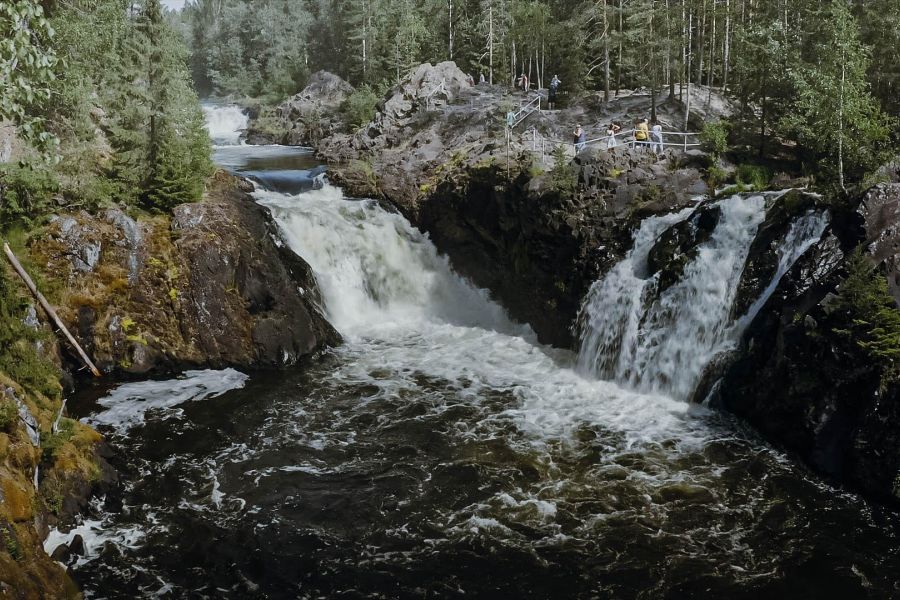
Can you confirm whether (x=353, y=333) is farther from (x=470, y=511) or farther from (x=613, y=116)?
(x=613, y=116)

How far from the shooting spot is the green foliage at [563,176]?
21562mm

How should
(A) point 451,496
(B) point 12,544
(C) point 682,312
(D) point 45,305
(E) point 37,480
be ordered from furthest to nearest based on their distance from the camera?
(C) point 682,312
(D) point 45,305
(A) point 451,496
(E) point 37,480
(B) point 12,544

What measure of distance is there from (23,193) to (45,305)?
3.33m

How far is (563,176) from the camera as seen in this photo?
21734mm

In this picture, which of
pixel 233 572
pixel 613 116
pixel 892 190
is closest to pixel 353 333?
pixel 233 572

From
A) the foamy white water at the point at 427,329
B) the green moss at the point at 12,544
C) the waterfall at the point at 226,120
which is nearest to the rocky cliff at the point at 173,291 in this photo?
the foamy white water at the point at 427,329

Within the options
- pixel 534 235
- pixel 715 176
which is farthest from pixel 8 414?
pixel 715 176

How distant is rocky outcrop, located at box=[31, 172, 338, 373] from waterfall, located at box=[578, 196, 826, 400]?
8660 millimetres

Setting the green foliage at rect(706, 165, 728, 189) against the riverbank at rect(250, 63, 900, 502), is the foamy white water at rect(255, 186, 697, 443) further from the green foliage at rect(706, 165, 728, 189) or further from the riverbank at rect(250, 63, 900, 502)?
the green foliage at rect(706, 165, 728, 189)

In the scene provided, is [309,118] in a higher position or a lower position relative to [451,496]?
higher

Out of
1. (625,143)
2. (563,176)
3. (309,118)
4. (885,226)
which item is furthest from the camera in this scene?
A: (309,118)

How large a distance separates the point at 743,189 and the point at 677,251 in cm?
368

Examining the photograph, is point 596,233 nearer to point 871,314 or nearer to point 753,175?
point 753,175

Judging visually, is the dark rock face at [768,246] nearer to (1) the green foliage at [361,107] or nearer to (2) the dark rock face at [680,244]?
(2) the dark rock face at [680,244]
